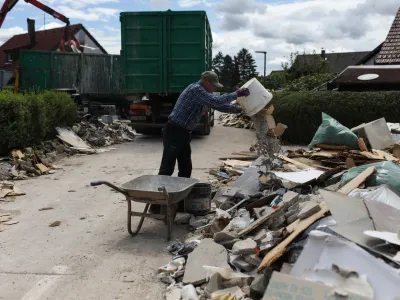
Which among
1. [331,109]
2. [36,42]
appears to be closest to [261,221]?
[331,109]

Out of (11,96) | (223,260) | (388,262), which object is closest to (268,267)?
(223,260)

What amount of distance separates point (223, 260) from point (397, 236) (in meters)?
1.66

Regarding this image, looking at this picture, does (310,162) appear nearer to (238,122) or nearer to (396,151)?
(396,151)

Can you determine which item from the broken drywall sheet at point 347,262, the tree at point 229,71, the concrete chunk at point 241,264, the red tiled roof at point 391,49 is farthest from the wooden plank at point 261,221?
the tree at point 229,71

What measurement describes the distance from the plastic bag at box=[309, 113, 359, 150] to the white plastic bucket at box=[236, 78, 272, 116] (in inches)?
96.3

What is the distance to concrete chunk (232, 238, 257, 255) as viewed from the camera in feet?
13.9

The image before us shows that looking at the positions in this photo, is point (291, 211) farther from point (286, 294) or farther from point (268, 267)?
point (286, 294)

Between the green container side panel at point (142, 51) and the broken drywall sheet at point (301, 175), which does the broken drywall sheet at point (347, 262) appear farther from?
the green container side panel at point (142, 51)

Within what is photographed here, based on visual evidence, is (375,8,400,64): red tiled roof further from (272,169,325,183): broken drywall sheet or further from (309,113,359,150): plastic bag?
(272,169,325,183): broken drywall sheet

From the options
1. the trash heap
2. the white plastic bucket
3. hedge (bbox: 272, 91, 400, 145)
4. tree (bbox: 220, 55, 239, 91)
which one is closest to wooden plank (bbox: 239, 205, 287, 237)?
the trash heap

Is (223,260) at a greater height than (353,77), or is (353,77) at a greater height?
(353,77)

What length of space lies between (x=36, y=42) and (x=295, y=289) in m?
40.6

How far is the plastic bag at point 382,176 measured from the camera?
16.6 feet

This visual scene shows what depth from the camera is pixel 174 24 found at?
44.6 feet
